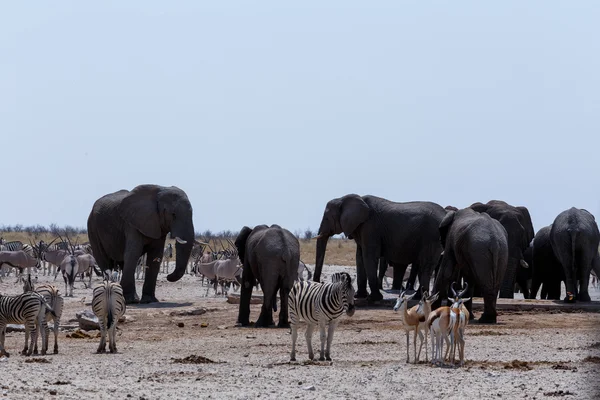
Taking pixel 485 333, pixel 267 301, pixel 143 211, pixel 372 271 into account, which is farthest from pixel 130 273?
pixel 485 333

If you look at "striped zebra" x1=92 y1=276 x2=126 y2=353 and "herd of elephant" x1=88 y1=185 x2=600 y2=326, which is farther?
"herd of elephant" x1=88 y1=185 x2=600 y2=326

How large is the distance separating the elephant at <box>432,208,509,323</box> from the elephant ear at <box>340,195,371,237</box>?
601cm

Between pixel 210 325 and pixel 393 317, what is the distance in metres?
3.80

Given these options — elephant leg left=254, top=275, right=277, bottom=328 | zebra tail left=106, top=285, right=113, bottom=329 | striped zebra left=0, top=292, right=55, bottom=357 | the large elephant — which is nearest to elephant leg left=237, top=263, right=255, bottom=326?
elephant leg left=254, top=275, right=277, bottom=328

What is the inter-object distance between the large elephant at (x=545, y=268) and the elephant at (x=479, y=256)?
10.7 meters

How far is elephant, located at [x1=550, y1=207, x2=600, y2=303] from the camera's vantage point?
29.2m

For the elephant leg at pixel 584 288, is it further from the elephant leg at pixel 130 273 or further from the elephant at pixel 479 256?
the elephant leg at pixel 130 273

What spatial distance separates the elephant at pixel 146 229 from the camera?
29.7 metres

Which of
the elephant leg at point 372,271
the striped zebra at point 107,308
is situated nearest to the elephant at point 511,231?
the elephant leg at point 372,271

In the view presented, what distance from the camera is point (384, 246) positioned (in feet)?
98.6

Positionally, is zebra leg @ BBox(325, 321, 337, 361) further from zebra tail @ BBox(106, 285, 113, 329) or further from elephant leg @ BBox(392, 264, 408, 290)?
elephant leg @ BBox(392, 264, 408, 290)

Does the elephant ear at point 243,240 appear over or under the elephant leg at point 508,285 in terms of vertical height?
over

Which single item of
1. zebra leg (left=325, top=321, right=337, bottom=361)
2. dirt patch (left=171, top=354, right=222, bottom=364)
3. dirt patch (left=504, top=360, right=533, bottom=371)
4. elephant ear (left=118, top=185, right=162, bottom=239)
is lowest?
dirt patch (left=171, top=354, right=222, bottom=364)

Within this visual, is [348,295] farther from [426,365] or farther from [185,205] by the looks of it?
[185,205]
